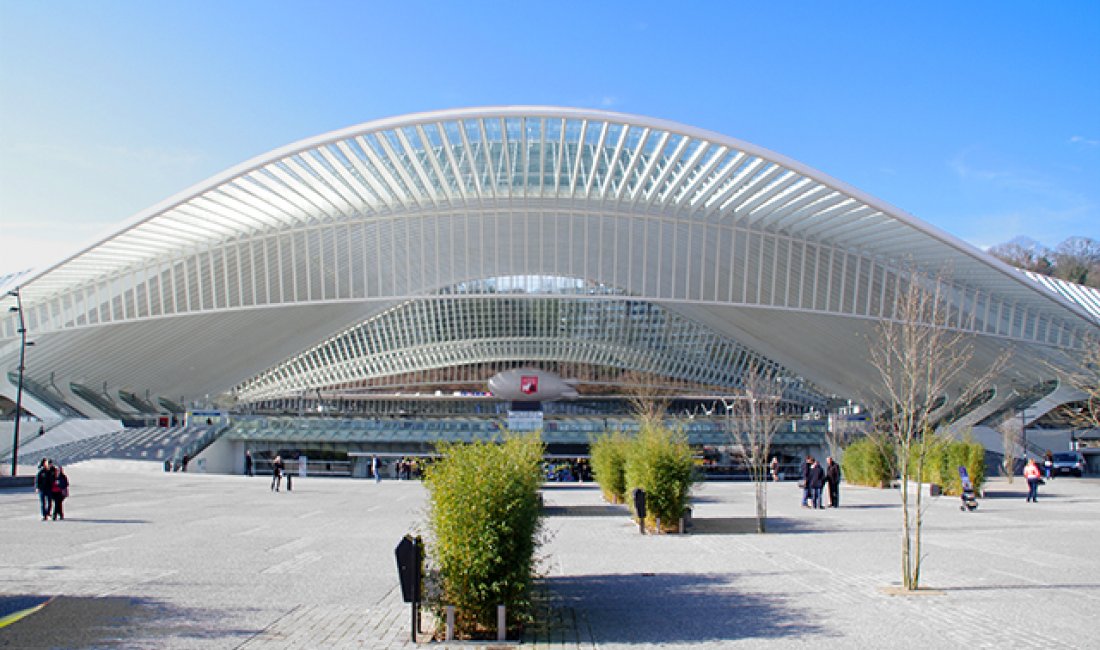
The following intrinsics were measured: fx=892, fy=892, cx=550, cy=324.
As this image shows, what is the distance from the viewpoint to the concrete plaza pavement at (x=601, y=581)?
856 centimetres

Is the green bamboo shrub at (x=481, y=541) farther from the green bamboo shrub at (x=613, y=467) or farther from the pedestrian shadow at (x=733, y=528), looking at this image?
the green bamboo shrub at (x=613, y=467)

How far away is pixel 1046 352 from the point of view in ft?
170

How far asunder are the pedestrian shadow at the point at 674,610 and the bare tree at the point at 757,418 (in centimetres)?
733

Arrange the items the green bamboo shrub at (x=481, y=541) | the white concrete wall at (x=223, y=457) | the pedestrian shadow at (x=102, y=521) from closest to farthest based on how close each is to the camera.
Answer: the green bamboo shrub at (x=481, y=541), the pedestrian shadow at (x=102, y=521), the white concrete wall at (x=223, y=457)

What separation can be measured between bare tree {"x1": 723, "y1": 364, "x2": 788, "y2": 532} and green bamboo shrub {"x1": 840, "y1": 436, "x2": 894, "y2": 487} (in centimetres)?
340

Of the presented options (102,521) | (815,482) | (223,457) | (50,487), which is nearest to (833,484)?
(815,482)

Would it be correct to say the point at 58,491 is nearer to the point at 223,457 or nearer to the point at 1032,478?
the point at 1032,478

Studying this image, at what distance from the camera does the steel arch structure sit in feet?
124

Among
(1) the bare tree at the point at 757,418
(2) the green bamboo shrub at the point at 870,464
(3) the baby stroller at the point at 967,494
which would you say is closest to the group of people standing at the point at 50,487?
(1) the bare tree at the point at 757,418

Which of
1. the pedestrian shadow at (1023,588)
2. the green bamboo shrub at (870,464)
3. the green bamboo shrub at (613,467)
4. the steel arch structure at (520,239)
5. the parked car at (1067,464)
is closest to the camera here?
the pedestrian shadow at (1023,588)

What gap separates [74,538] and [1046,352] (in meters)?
51.7

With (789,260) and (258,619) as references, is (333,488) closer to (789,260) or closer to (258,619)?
(789,260)

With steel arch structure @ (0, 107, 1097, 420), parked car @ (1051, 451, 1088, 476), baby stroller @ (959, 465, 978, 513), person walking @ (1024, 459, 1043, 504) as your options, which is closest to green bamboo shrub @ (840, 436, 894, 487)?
person walking @ (1024, 459, 1043, 504)

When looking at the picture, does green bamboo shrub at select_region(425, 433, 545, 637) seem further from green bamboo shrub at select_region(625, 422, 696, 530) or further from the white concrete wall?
the white concrete wall
